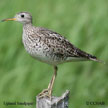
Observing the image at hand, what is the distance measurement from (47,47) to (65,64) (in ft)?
12.1

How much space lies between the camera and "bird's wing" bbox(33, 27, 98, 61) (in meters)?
8.96

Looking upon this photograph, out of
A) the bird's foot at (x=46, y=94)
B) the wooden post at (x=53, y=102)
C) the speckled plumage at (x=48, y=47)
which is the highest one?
the speckled plumage at (x=48, y=47)

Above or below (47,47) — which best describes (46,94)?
below

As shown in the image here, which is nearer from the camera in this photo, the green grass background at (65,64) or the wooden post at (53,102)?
the wooden post at (53,102)

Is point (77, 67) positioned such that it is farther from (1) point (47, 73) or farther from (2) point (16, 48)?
(2) point (16, 48)

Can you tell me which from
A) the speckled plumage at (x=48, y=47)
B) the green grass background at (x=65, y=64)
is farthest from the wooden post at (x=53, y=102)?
the green grass background at (x=65, y=64)

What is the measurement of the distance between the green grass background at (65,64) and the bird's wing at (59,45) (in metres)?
1.98

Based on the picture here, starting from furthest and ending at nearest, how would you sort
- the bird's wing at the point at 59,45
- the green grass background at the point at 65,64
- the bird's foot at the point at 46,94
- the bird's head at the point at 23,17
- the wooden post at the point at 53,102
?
the green grass background at the point at 65,64
the bird's head at the point at 23,17
the bird's wing at the point at 59,45
the bird's foot at the point at 46,94
the wooden post at the point at 53,102

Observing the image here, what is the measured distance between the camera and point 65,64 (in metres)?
12.5

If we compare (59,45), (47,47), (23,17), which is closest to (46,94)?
(47,47)

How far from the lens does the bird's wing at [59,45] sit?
29.4 ft

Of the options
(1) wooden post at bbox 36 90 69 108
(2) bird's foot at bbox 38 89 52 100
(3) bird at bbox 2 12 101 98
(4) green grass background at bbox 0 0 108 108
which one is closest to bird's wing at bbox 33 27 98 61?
(3) bird at bbox 2 12 101 98

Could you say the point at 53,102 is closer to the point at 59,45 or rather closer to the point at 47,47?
the point at 47,47

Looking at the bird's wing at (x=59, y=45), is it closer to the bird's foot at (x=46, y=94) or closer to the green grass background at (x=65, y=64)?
the bird's foot at (x=46, y=94)
